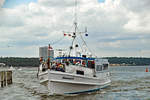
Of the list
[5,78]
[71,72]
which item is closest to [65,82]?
[71,72]

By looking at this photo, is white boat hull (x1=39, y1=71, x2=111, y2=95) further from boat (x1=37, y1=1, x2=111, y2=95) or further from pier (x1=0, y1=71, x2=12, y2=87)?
pier (x1=0, y1=71, x2=12, y2=87)

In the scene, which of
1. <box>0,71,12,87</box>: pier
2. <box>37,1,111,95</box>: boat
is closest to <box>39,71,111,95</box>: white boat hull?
<box>37,1,111,95</box>: boat

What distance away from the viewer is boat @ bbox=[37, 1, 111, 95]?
91.7 feet

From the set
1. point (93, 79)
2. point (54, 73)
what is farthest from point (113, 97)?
point (54, 73)

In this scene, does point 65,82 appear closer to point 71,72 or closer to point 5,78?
point 71,72

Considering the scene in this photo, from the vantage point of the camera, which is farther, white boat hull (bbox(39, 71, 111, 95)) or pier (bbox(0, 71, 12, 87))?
pier (bbox(0, 71, 12, 87))

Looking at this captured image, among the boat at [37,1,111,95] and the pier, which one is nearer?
the boat at [37,1,111,95]

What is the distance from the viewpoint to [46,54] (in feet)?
98.5

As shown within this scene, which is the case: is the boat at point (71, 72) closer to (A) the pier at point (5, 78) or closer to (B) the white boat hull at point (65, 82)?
(B) the white boat hull at point (65, 82)

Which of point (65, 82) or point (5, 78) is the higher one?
point (65, 82)

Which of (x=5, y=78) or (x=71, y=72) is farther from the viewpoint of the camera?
(x=5, y=78)

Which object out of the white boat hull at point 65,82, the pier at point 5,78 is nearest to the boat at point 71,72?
the white boat hull at point 65,82

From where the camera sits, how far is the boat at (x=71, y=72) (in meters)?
27.9

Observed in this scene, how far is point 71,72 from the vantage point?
29625 mm
